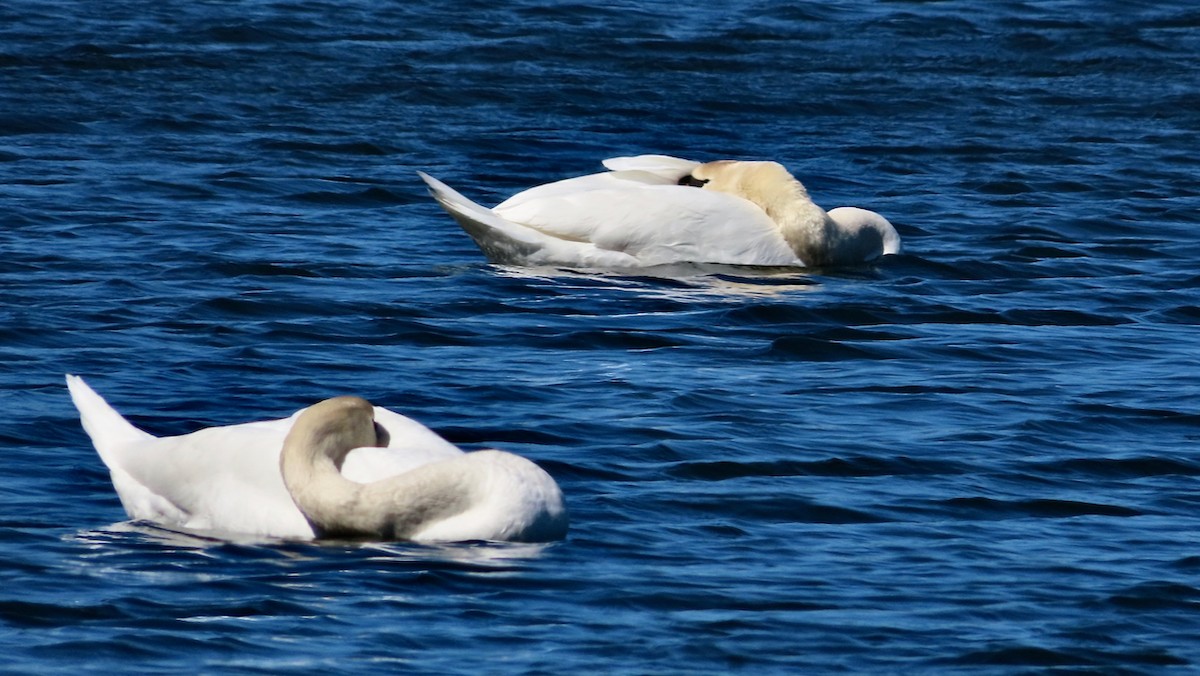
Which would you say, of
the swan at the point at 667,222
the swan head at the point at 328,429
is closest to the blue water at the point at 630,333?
the swan at the point at 667,222

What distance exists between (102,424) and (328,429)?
1.22 meters

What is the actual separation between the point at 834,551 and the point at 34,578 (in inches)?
97.8

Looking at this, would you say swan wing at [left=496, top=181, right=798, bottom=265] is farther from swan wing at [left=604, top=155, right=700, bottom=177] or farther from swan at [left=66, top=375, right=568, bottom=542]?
swan at [left=66, top=375, right=568, bottom=542]

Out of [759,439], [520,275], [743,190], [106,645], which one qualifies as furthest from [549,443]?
[743,190]

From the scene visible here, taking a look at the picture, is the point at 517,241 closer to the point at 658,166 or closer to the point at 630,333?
the point at 658,166

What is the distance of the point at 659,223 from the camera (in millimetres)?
12711

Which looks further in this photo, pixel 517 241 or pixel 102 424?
pixel 517 241

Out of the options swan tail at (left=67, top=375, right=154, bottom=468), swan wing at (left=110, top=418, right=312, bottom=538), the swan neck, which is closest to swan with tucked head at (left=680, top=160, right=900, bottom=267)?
the swan neck

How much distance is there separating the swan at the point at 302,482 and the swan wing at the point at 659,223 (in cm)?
512

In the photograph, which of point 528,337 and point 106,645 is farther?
point 528,337

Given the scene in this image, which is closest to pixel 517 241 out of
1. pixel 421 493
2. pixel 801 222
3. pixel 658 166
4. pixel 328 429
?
pixel 658 166

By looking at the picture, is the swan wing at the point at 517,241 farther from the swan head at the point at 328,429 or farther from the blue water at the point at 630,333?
the swan head at the point at 328,429

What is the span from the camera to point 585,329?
1105 cm

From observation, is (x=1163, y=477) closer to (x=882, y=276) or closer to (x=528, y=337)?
(x=528, y=337)
